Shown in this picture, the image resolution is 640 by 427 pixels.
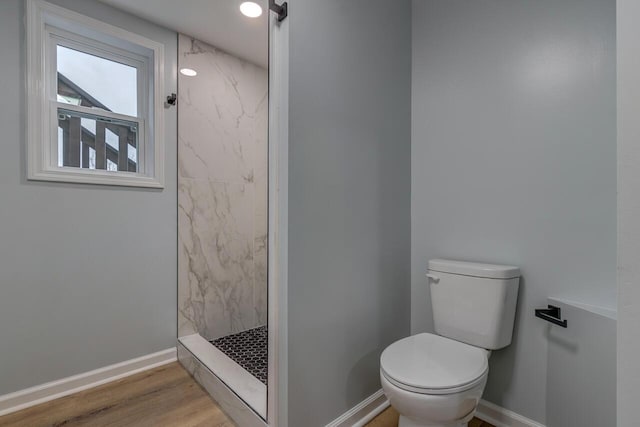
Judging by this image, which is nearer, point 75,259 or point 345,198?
point 345,198

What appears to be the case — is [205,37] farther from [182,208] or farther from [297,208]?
[297,208]

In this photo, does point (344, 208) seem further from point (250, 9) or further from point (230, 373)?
point (250, 9)

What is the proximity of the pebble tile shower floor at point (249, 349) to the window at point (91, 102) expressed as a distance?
125 centimetres

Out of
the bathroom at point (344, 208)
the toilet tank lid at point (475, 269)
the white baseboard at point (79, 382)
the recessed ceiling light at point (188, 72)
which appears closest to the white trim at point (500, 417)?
the bathroom at point (344, 208)

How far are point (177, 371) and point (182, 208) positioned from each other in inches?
43.2

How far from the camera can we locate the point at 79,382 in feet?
5.61

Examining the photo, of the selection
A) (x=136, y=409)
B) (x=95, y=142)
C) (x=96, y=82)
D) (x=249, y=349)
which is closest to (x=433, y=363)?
(x=249, y=349)

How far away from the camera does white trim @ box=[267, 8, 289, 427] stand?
3.95 feet

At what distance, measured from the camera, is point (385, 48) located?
1.62 meters

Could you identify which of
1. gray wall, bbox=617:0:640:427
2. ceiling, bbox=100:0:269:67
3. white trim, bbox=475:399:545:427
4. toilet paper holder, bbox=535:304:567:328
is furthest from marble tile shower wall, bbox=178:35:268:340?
gray wall, bbox=617:0:640:427

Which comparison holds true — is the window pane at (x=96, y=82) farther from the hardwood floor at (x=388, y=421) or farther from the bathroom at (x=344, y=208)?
the hardwood floor at (x=388, y=421)

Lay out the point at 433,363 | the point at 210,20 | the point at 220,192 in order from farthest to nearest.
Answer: the point at 220,192, the point at 210,20, the point at 433,363

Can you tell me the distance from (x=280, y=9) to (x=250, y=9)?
78cm

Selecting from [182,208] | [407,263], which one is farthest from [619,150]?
[182,208]
